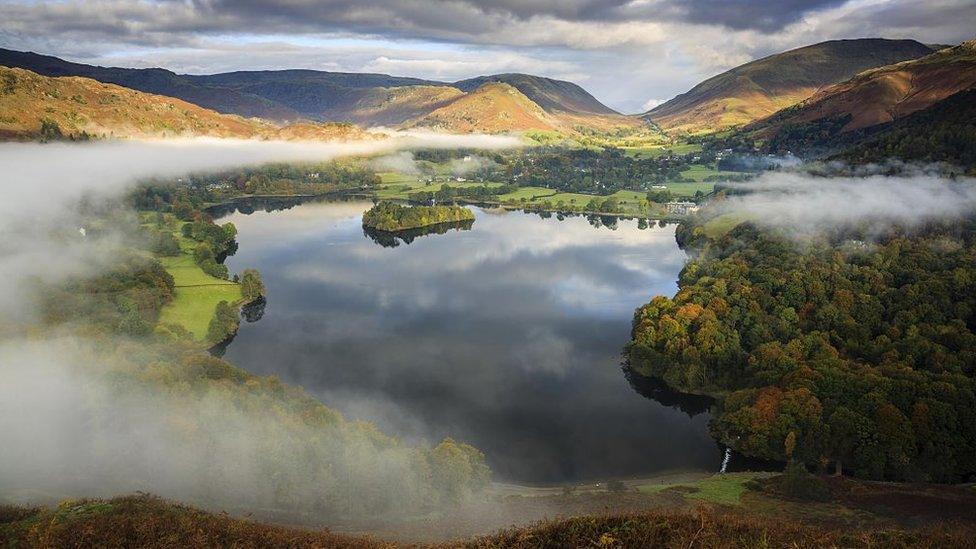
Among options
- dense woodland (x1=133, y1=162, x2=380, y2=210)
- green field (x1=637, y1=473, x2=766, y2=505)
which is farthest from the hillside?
dense woodland (x1=133, y1=162, x2=380, y2=210)

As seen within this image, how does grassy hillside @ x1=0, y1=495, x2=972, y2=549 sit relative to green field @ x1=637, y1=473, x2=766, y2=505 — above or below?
above

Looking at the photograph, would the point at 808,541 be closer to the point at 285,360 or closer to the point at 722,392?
the point at 722,392

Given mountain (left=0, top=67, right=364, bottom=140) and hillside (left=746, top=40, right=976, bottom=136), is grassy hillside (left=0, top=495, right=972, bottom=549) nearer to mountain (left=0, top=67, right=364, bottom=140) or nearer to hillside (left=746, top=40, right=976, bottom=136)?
hillside (left=746, top=40, right=976, bottom=136)

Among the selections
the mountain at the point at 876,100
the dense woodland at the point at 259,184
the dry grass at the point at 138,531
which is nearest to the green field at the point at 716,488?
the dry grass at the point at 138,531

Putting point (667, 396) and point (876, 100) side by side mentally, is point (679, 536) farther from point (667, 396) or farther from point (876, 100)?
point (876, 100)

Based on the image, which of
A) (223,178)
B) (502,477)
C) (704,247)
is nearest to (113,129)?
(223,178)

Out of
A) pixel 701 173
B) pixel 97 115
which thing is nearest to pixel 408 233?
pixel 701 173
